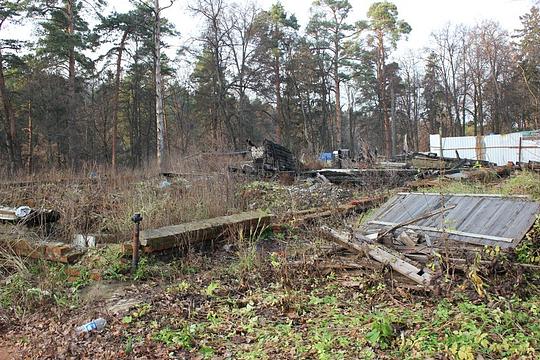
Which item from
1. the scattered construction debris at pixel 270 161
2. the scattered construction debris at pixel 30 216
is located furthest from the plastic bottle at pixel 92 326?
the scattered construction debris at pixel 270 161

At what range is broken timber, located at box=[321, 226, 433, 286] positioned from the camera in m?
4.35

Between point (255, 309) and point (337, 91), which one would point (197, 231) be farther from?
point (337, 91)

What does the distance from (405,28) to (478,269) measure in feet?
98.4

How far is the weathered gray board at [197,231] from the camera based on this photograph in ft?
19.1

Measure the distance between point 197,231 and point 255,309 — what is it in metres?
2.43

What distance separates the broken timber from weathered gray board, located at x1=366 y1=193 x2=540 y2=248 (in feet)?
1.87

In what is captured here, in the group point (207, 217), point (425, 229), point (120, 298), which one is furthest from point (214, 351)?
point (207, 217)

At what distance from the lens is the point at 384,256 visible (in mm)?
4816

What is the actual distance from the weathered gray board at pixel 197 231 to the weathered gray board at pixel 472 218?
7.08 feet

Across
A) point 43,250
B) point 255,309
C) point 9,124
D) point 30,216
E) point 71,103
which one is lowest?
point 255,309

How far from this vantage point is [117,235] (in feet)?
21.7

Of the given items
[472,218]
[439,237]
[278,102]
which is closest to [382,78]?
[278,102]

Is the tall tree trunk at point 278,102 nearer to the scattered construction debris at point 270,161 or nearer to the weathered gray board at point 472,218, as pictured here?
the scattered construction debris at point 270,161

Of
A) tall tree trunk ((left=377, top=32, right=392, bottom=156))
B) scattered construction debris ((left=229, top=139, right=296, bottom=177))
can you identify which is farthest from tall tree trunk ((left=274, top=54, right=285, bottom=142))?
scattered construction debris ((left=229, top=139, right=296, bottom=177))
